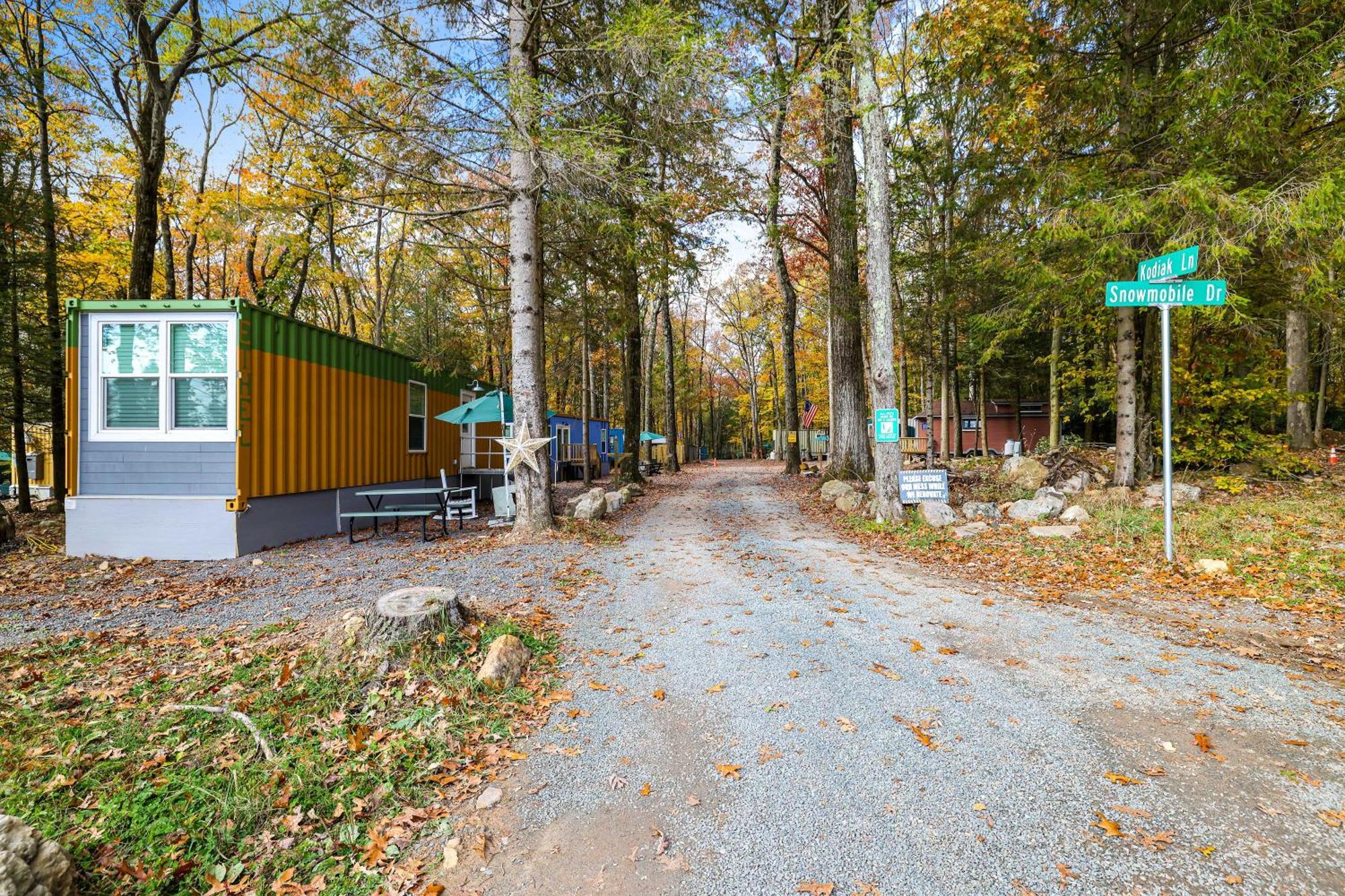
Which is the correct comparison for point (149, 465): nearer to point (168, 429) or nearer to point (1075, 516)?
point (168, 429)

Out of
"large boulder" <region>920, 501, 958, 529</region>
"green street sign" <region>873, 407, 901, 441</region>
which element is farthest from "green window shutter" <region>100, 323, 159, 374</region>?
"large boulder" <region>920, 501, 958, 529</region>

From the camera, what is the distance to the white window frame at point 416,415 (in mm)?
11320

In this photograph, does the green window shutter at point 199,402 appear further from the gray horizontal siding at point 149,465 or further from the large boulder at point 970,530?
the large boulder at point 970,530

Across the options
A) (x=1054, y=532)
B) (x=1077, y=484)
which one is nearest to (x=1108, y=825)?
(x=1054, y=532)

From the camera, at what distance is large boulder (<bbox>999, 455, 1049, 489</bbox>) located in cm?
996

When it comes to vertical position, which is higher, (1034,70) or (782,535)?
(1034,70)

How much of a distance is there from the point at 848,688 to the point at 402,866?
2.39 m

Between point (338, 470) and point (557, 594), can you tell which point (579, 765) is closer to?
point (557, 594)

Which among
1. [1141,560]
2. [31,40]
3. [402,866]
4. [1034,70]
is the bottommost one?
[402,866]

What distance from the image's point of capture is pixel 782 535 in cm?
812

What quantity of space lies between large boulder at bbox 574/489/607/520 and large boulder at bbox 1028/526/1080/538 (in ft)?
20.3

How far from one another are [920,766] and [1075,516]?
6306 millimetres

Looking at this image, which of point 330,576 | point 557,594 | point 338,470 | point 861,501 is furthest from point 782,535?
point 338,470

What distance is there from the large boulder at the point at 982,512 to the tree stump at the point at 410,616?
7.07 m
